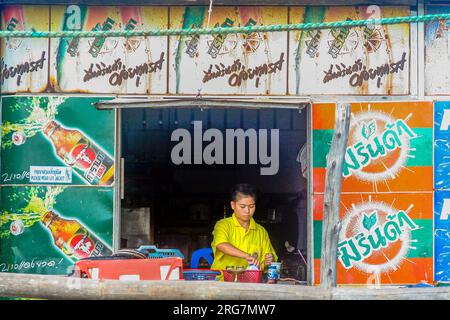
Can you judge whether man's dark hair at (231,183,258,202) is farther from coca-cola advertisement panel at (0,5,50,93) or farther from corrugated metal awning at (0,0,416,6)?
coca-cola advertisement panel at (0,5,50,93)

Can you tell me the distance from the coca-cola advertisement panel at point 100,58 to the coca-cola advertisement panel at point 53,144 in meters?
0.20

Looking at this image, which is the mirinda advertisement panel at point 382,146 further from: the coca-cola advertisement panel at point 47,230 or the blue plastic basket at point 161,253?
the coca-cola advertisement panel at point 47,230

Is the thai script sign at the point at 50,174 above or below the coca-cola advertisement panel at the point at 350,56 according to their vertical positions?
below

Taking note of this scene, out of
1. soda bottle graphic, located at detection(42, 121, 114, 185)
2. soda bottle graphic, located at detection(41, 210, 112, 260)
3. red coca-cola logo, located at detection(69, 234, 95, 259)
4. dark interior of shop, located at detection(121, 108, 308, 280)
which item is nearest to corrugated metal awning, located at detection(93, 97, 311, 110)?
soda bottle graphic, located at detection(42, 121, 114, 185)

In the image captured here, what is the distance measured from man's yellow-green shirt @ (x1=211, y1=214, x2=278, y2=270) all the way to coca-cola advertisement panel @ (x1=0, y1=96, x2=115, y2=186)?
1272 mm

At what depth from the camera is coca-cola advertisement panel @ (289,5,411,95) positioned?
8469 millimetres

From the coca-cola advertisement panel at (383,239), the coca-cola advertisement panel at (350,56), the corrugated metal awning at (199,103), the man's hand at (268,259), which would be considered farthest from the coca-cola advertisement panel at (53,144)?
the coca-cola advertisement panel at (383,239)

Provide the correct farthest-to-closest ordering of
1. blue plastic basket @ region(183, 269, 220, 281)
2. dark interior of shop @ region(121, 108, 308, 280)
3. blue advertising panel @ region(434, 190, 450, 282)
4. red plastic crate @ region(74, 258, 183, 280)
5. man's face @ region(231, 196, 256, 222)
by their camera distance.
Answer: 1. dark interior of shop @ region(121, 108, 308, 280)
2. man's face @ region(231, 196, 256, 222)
3. blue advertising panel @ region(434, 190, 450, 282)
4. blue plastic basket @ region(183, 269, 220, 281)
5. red plastic crate @ region(74, 258, 183, 280)

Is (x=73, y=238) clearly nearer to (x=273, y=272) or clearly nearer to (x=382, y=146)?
(x=273, y=272)

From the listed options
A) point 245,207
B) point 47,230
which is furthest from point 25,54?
point 245,207

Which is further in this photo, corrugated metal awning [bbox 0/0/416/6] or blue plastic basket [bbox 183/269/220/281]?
corrugated metal awning [bbox 0/0/416/6]

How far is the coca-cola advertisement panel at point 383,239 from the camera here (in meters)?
8.38

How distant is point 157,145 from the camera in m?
10.6

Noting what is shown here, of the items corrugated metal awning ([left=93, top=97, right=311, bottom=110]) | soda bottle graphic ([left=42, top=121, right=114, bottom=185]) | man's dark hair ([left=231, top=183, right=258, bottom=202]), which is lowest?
man's dark hair ([left=231, top=183, right=258, bottom=202])
